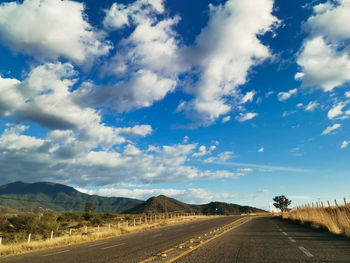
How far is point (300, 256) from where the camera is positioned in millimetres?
7363

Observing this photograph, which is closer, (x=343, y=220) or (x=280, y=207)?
(x=343, y=220)

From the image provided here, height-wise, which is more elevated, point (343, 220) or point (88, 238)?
point (343, 220)

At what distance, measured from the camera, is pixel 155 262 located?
23.5 feet

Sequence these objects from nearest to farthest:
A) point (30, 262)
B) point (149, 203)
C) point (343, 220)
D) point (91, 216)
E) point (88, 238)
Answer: point (30, 262), point (343, 220), point (88, 238), point (91, 216), point (149, 203)

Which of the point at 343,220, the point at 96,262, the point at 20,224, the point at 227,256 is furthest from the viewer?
the point at 20,224

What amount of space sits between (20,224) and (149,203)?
149781 millimetres

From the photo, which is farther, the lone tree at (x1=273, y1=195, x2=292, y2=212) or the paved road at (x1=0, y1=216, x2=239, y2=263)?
the lone tree at (x1=273, y1=195, x2=292, y2=212)

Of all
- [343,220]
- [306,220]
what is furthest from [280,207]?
[343,220]

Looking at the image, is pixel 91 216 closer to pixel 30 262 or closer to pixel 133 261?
pixel 30 262

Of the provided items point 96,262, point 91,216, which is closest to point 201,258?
point 96,262

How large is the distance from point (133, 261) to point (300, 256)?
4987 mm

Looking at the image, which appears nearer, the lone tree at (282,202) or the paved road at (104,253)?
the paved road at (104,253)

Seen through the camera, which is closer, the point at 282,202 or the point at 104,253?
the point at 104,253

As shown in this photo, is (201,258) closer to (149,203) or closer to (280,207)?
(280,207)
